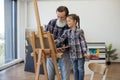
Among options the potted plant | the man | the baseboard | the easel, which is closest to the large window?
the baseboard

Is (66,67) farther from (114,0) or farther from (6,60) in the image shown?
(114,0)

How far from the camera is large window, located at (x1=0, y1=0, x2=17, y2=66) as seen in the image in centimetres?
680

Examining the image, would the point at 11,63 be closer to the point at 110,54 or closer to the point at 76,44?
the point at 110,54

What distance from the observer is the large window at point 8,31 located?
6.80 meters

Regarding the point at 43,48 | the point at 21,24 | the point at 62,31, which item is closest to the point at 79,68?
the point at 62,31

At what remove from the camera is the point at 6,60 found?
7.13 metres

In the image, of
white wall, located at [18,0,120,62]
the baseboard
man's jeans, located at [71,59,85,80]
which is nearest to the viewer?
man's jeans, located at [71,59,85,80]

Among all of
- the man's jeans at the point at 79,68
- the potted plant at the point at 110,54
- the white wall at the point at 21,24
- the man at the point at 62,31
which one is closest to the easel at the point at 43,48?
the man at the point at 62,31

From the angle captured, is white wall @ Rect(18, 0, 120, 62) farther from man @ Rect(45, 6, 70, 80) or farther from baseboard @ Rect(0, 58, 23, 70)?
man @ Rect(45, 6, 70, 80)

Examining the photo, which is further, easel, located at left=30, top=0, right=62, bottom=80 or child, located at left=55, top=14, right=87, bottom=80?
child, located at left=55, top=14, right=87, bottom=80

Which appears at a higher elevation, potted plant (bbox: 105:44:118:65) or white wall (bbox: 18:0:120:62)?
white wall (bbox: 18:0:120:62)

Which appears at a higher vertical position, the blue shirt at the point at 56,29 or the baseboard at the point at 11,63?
the blue shirt at the point at 56,29

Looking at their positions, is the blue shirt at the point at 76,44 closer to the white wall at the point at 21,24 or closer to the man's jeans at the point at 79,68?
the man's jeans at the point at 79,68

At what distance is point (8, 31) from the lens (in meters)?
7.32
